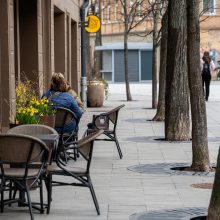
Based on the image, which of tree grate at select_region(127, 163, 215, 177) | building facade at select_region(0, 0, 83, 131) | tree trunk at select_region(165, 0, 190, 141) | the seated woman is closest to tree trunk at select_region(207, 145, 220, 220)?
tree grate at select_region(127, 163, 215, 177)

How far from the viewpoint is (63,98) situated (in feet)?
43.1

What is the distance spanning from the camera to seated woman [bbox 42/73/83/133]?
1315 cm

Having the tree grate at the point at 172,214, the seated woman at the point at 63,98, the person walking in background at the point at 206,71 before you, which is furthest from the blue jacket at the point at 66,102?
the person walking in background at the point at 206,71

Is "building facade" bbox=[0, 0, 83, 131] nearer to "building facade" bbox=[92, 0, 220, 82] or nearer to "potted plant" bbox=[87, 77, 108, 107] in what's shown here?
"potted plant" bbox=[87, 77, 108, 107]

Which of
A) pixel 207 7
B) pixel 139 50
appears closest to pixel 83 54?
pixel 207 7

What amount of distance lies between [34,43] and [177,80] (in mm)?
3019

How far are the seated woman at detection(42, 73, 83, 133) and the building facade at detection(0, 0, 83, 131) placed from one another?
64 cm

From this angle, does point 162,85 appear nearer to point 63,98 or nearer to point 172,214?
point 63,98

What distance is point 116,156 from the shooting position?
13.9 metres

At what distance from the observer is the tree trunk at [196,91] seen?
37.5 ft

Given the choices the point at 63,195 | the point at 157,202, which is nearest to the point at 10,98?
the point at 63,195

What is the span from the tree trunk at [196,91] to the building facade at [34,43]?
273 centimetres

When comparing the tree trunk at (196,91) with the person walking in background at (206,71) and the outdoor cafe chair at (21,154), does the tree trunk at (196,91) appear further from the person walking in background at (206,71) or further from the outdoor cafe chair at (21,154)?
the person walking in background at (206,71)

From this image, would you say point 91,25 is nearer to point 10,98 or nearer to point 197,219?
point 10,98
